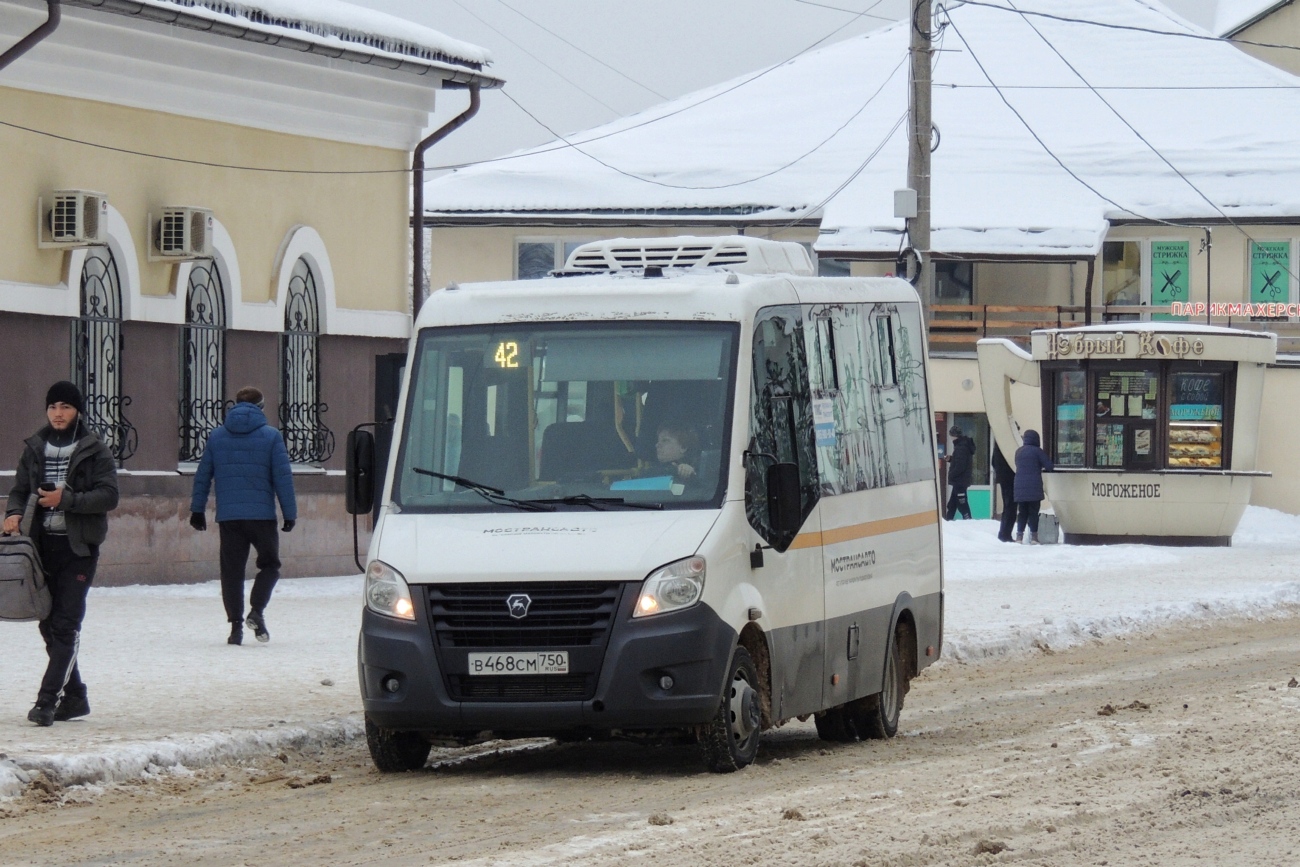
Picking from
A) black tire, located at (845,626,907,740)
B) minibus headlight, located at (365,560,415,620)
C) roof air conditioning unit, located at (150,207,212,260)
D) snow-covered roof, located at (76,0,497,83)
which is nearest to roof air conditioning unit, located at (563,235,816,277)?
black tire, located at (845,626,907,740)

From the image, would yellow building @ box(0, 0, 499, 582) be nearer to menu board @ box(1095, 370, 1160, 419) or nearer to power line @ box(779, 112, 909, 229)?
menu board @ box(1095, 370, 1160, 419)

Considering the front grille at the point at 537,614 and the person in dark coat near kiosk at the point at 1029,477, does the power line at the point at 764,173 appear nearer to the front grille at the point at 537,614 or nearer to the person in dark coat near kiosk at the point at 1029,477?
the person in dark coat near kiosk at the point at 1029,477

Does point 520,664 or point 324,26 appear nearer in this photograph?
point 520,664

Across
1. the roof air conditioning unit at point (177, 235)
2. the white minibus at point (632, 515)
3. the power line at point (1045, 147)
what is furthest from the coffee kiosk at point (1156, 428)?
the white minibus at point (632, 515)

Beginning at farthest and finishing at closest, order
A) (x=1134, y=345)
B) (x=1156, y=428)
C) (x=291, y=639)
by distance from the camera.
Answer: (x=1156, y=428), (x=1134, y=345), (x=291, y=639)

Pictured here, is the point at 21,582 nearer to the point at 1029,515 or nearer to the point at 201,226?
the point at 201,226

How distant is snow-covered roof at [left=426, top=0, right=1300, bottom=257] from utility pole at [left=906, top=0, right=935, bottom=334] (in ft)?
57.2

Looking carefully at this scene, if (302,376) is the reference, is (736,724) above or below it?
below

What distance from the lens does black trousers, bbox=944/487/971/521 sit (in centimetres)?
3912

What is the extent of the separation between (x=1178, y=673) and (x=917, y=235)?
803 centimetres

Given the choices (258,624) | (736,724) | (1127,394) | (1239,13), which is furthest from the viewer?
(1239,13)

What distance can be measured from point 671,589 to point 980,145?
39.2m

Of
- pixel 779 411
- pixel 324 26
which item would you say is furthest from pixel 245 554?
pixel 324 26

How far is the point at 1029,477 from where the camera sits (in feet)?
103
